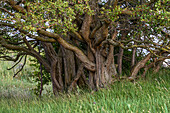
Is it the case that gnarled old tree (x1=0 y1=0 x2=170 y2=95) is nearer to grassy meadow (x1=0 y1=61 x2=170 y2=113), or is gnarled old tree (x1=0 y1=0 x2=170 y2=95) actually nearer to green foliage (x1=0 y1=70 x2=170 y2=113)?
grassy meadow (x1=0 y1=61 x2=170 y2=113)

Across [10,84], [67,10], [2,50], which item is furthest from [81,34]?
[10,84]

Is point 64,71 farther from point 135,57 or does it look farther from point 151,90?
point 151,90

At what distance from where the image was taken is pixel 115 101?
6.23 m

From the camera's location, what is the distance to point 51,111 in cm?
622

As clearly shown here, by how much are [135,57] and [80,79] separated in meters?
2.93

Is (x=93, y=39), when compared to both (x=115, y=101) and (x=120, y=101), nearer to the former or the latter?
(x=115, y=101)

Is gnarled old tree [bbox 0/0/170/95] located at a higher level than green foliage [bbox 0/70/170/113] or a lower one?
higher

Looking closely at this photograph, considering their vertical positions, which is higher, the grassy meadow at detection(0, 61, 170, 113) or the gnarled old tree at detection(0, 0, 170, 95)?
the gnarled old tree at detection(0, 0, 170, 95)

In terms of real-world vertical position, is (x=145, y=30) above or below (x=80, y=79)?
above

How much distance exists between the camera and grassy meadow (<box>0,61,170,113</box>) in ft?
17.3

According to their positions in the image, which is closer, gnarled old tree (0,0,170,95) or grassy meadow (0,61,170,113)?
grassy meadow (0,61,170,113)

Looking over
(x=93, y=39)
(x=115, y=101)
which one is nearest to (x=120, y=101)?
(x=115, y=101)

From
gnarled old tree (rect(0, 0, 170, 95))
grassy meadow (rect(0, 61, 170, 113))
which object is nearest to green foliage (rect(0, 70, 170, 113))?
grassy meadow (rect(0, 61, 170, 113))

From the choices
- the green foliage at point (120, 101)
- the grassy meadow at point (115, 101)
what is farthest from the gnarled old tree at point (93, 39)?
the green foliage at point (120, 101)
